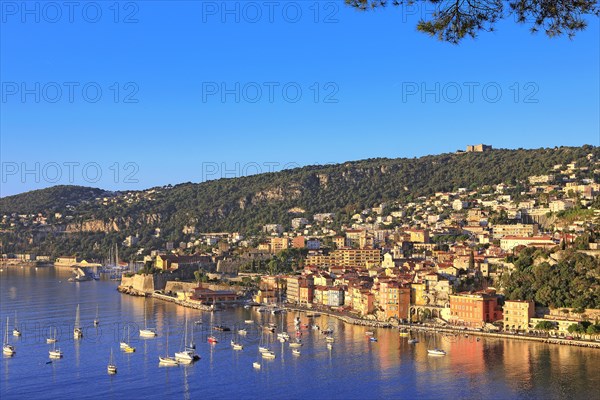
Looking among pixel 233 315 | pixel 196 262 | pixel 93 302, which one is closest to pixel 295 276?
pixel 233 315

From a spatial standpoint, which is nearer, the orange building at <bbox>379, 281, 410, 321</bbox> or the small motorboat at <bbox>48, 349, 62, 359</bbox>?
the small motorboat at <bbox>48, 349, 62, 359</bbox>

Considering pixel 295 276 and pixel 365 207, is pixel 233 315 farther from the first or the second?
pixel 365 207

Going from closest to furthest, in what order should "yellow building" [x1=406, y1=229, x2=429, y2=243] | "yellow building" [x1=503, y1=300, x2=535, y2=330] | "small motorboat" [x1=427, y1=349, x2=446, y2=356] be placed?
"small motorboat" [x1=427, y1=349, x2=446, y2=356] < "yellow building" [x1=503, y1=300, x2=535, y2=330] < "yellow building" [x1=406, y1=229, x2=429, y2=243]

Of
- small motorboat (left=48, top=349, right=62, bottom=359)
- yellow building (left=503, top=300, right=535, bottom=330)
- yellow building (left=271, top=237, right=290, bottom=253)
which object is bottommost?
small motorboat (left=48, top=349, right=62, bottom=359)

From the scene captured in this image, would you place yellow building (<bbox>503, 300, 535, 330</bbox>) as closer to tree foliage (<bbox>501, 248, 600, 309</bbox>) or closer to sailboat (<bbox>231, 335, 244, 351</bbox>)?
tree foliage (<bbox>501, 248, 600, 309</bbox>)

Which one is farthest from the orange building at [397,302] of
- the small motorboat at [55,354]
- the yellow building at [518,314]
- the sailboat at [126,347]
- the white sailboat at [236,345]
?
the small motorboat at [55,354]

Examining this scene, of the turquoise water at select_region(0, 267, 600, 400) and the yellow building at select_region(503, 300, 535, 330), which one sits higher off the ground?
the yellow building at select_region(503, 300, 535, 330)

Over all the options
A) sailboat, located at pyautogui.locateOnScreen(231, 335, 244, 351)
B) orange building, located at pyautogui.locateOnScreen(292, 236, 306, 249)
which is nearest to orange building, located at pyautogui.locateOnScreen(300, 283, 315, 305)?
sailboat, located at pyautogui.locateOnScreen(231, 335, 244, 351)
